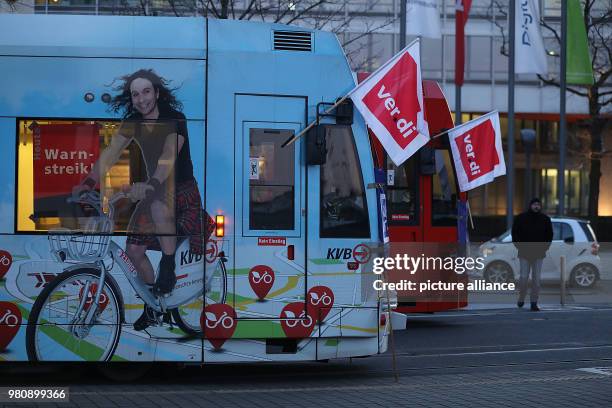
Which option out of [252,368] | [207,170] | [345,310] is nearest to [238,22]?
[207,170]

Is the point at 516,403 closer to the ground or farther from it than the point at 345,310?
closer to the ground

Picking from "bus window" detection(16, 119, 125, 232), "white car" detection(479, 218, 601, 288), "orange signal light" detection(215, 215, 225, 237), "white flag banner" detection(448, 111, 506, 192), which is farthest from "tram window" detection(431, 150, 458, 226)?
"white car" detection(479, 218, 601, 288)

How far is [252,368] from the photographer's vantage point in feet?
37.9

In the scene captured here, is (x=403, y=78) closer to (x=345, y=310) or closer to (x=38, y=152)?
(x=345, y=310)

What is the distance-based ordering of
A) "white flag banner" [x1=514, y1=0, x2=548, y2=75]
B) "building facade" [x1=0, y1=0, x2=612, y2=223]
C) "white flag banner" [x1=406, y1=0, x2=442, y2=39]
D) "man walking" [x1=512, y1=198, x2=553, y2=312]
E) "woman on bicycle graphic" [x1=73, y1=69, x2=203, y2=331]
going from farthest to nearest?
"building facade" [x1=0, y1=0, x2=612, y2=223] → "white flag banner" [x1=514, y1=0, x2=548, y2=75] → "white flag banner" [x1=406, y1=0, x2=442, y2=39] → "man walking" [x1=512, y1=198, x2=553, y2=312] → "woman on bicycle graphic" [x1=73, y1=69, x2=203, y2=331]

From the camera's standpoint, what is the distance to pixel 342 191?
32.8 feet

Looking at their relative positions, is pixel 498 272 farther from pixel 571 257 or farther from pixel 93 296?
pixel 93 296

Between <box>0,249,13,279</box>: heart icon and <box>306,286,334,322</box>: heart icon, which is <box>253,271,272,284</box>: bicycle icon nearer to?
<box>306,286,334,322</box>: heart icon

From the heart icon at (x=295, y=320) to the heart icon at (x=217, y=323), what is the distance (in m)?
0.49

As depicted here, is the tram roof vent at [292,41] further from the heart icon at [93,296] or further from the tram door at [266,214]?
the heart icon at [93,296]

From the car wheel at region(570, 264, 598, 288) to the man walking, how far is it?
16.2 feet

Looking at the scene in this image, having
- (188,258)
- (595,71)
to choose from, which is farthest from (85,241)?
(595,71)

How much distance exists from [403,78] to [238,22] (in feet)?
5.74

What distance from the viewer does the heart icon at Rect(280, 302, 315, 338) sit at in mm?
9773
